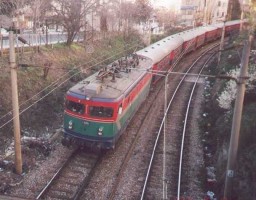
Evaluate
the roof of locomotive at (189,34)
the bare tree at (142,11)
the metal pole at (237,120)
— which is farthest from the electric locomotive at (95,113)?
the bare tree at (142,11)

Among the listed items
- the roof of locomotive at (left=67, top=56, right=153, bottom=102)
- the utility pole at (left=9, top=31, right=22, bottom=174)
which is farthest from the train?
the utility pole at (left=9, top=31, right=22, bottom=174)

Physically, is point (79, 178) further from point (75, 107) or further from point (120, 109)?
point (120, 109)

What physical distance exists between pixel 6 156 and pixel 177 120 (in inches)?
376

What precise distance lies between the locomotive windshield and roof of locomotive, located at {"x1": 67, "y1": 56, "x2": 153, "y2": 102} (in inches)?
14.5

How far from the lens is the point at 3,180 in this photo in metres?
12.2

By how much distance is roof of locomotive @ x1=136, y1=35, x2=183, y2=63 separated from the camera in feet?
78.8

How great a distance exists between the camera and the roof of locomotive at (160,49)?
24031mm

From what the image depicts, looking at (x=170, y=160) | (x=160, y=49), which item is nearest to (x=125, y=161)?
(x=170, y=160)

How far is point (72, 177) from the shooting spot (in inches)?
508

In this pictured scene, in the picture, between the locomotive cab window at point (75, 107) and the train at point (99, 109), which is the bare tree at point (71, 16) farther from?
the locomotive cab window at point (75, 107)

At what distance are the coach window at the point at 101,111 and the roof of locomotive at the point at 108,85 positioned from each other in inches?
14.4

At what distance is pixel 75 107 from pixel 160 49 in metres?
14.5

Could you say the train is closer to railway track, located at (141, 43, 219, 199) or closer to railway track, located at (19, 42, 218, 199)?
railway track, located at (19, 42, 218, 199)

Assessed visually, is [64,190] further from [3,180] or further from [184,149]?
[184,149]
